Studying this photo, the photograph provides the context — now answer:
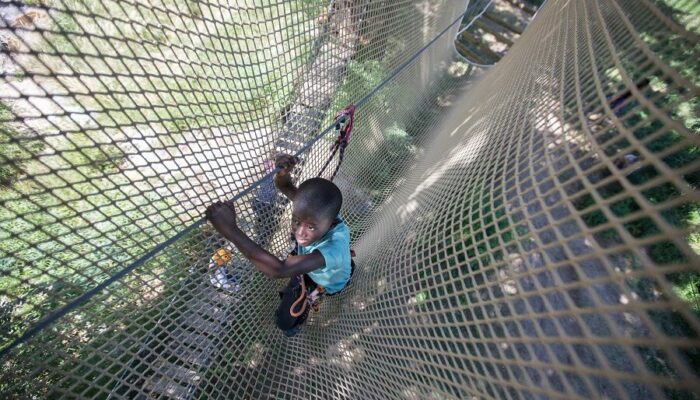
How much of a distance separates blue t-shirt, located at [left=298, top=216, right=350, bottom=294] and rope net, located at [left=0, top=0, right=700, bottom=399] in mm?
139

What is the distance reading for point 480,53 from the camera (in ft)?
15.2

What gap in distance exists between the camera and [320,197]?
1.24 m

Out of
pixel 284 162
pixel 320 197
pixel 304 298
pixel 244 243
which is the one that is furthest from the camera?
pixel 304 298

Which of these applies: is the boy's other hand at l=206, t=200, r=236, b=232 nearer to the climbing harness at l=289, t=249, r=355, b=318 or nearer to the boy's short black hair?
the boy's short black hair

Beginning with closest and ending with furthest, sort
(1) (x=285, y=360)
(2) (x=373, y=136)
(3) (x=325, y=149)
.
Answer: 1. (1) (x=285, y=360)
2. (3) (x=325, y=149)
3. (2) (x=373, y=136)

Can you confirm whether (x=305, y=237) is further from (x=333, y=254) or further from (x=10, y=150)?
(x=10, y=150)

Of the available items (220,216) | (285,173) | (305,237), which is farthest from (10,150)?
(305,237)

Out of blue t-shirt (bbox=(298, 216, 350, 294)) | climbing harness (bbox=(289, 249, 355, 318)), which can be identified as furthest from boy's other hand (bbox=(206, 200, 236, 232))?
climbing harness (bbox=(289, 249, 355, 318))

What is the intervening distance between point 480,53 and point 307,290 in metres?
4.45

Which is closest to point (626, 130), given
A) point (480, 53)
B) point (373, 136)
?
point (373, 136)

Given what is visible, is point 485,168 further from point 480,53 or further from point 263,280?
point 480,53

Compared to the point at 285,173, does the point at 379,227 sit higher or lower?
lower

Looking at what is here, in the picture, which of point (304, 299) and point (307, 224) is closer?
point (307, 224)

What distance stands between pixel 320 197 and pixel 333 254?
0.85ft
